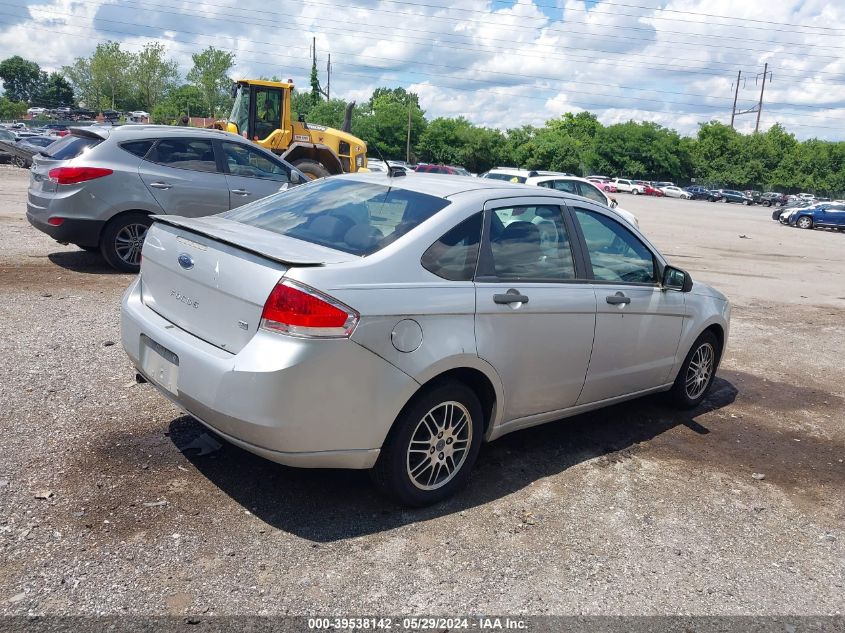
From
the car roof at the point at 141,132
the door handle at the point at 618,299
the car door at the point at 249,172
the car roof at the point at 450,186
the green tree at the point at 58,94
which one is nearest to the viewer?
the car roof at the point at 450,186

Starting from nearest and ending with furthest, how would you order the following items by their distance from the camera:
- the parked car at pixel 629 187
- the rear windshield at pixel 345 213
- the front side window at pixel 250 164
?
1. the rear windshield at pixel 345 213
2. the front side window at pixel 250 164
3. the parked car at pixel 629 187

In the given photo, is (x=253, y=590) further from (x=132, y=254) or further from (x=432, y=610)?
(x=132, y=254)

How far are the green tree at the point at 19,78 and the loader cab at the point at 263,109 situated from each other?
15929 centimetres

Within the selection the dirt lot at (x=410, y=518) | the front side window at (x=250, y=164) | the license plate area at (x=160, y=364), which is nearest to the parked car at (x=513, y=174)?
the front side window at (x=250, y=164)

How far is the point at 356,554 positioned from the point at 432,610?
51 centimetres

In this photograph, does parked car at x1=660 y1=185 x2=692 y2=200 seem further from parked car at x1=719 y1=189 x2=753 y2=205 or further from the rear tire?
the rear tire

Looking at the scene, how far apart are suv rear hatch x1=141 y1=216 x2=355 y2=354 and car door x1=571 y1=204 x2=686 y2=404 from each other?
6.08 ft

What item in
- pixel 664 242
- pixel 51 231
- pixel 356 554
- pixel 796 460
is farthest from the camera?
pixel 664 242

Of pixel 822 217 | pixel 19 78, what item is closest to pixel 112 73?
pixel 19 78

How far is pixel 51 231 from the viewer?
8555 mm

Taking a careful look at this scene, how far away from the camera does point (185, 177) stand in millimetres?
9078

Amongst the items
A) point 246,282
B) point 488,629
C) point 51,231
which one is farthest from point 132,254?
point 488,629

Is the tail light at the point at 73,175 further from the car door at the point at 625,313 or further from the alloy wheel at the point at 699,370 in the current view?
the alloy wheel at the point at 699,370

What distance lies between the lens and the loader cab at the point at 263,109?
723 inches
